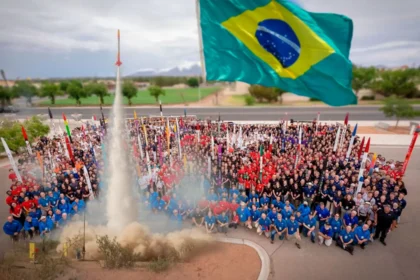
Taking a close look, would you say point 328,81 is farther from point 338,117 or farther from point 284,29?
point 338,117

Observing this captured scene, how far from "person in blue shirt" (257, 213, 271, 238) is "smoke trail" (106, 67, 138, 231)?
4.77 meters

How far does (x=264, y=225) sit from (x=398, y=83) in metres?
55.3

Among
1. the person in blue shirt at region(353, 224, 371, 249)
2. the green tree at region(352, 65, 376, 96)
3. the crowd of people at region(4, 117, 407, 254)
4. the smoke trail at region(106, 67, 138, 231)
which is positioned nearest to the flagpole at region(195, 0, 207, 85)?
the smoke trail at region(106, 67, 138, 231)

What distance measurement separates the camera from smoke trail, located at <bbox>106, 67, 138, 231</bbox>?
371 inches

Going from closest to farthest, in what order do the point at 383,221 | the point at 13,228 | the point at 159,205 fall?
the point at 383,221, the point at 13,228, the point at 159,205

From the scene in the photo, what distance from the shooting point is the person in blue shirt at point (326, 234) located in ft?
30.6

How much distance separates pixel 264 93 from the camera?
5597 cm

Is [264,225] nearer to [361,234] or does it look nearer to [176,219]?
[361,234]

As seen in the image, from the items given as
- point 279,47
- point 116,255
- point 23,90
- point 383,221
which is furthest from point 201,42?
point 23,90

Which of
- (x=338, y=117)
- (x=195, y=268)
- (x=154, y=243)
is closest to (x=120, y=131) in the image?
(x=154, y=243)

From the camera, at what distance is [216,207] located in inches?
410

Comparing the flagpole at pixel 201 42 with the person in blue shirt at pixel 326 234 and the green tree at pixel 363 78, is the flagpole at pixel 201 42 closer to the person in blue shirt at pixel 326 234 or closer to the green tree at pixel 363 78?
the person in blue shirt at pixel 326 234

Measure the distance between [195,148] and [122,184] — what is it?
Result: 849 cm

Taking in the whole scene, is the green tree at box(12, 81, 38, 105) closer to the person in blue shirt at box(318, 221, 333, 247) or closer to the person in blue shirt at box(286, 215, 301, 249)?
the person in blue shirt at box(286, 215, 301, 249)
